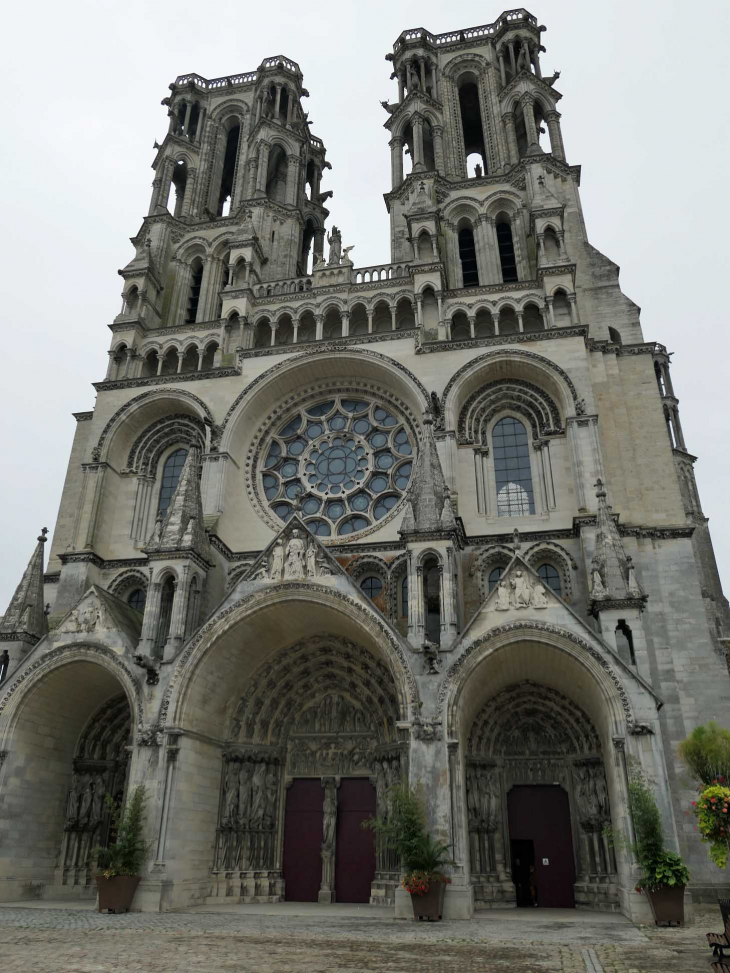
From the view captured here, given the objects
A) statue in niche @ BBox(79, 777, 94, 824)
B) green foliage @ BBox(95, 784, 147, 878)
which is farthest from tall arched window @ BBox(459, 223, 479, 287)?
statue in niche @ BBox(79, 777, 94, 824)

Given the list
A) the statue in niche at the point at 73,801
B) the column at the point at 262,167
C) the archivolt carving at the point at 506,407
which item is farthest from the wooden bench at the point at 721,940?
the column at the point at 262,167

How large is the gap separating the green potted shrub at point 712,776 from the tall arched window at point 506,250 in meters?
16.1

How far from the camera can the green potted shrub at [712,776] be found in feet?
35.4

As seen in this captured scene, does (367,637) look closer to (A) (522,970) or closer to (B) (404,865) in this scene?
(B) (404,865)

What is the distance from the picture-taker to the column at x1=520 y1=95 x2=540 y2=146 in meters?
27.7

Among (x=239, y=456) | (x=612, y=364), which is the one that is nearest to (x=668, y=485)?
(x=612, y=364)

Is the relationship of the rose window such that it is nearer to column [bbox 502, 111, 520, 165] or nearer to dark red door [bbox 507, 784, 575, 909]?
dark red door [bbox 507, 784, 575, 909]

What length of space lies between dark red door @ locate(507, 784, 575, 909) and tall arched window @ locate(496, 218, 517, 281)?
16729 mm

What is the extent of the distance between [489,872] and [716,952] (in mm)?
8972

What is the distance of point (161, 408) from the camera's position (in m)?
24.8

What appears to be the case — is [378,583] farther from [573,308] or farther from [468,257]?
[468,257]

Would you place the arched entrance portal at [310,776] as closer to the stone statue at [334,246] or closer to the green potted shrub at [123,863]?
the green potted shrub at [123,863]

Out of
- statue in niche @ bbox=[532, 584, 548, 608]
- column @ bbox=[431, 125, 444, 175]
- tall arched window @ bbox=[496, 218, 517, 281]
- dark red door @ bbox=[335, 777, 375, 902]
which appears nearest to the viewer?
statue in niche @ bbox=[532, 584, 548, 608]

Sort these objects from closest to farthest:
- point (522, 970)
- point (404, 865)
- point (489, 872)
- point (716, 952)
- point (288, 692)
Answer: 1. point (522, 970)
2. point (716, 952)
3. point (404, 865)
4. point (489, 872)
5. point (288, 692)
